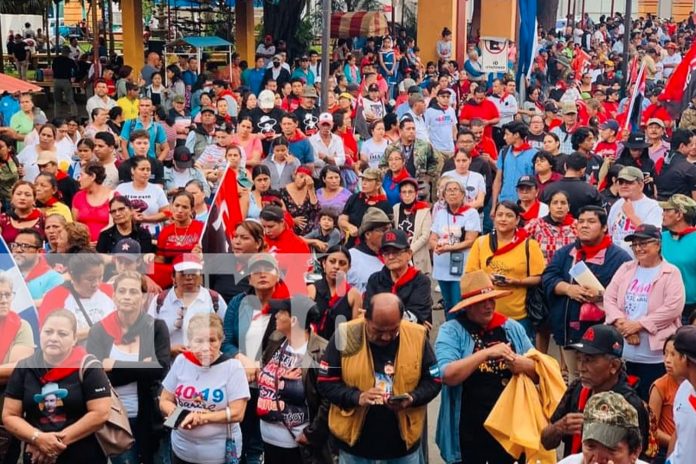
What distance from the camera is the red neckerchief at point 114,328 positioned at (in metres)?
7.13

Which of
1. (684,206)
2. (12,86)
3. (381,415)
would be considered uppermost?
(12,86)

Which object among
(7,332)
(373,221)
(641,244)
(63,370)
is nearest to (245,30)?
(373,221)

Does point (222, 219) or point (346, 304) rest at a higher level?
point (222, 219)

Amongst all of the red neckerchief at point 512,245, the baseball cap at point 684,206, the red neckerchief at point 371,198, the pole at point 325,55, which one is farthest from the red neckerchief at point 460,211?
the pole at point 325,55

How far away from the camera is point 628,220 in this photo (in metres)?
9.62

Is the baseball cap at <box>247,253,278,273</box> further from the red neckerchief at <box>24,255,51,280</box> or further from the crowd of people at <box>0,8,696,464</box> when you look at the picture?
the red neckerchief at <box>24,255,51,280</box>

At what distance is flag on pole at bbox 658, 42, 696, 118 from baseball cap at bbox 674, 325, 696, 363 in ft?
37.4

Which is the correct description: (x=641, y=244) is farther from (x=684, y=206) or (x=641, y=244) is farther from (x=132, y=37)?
(x=132, y=37)

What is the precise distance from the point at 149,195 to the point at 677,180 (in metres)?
4.79

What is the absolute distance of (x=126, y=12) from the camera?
23219 mm

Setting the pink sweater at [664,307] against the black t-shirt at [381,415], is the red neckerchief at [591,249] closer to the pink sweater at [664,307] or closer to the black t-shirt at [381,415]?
the pink sweater at [664,307]

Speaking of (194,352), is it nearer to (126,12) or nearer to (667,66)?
(126,12)

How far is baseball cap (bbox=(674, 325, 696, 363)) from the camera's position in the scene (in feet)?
18.7

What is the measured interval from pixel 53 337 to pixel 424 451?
2.32 meters
